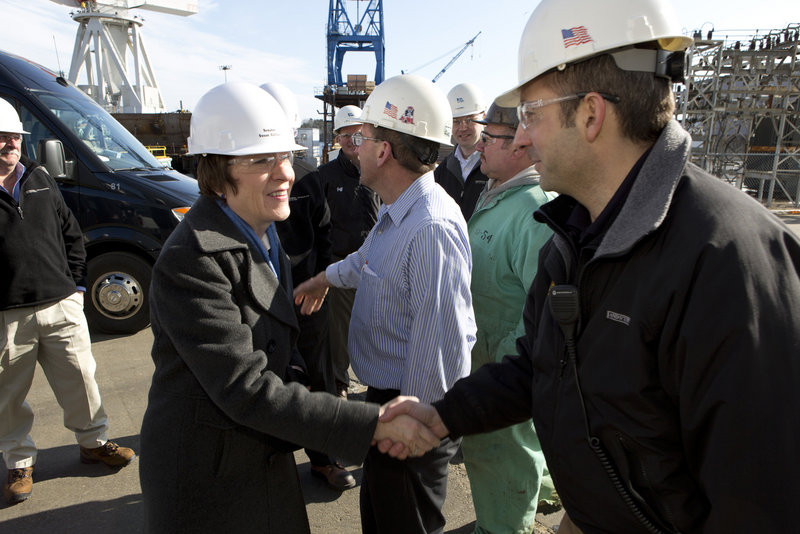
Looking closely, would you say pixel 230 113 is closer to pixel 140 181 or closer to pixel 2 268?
pixel 2 268

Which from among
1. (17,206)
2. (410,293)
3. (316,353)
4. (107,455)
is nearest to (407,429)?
(410,293)

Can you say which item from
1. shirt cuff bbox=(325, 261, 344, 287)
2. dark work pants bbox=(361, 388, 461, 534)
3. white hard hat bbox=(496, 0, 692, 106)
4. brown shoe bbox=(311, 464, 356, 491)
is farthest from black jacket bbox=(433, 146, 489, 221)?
white hard hat bbox=(496, 0, 692, 106)

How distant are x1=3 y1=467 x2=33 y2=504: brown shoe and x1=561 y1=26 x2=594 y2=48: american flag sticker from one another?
12.8ft

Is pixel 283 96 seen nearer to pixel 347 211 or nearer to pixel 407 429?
pixel 347 211

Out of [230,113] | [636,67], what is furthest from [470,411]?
[230,113]

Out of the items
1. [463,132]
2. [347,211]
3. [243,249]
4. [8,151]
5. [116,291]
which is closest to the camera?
[243,249]

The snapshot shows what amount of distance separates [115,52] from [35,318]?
41.2m

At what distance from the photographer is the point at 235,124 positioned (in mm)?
1812

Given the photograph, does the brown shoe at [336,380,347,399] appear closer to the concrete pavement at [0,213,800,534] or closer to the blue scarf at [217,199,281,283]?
the concrete pavement at [0,213,800,534]

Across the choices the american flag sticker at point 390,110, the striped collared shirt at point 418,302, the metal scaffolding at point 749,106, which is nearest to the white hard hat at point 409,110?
the american flag sticker at point 390,110

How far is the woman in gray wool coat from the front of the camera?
1566 mm

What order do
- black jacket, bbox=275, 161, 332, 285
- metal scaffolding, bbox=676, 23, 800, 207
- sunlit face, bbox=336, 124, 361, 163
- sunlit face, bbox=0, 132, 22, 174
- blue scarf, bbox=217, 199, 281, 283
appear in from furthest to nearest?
metal scaffolding, bbox=676, 23, 800, 207, sunlit face, bbox=336, 124, 361, 163, black jacket, bbox=275, 161, 332, 285, sunlit face, bbox=0, 132, 22, 174, blue scarf, bbox=217, 199, 281, 283

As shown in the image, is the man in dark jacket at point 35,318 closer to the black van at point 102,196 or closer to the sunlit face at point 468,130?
the black van at point 102,196

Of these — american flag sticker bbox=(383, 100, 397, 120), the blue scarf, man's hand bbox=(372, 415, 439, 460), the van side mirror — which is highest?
american flag sticker bbox=(383, 100, 397, 120)
